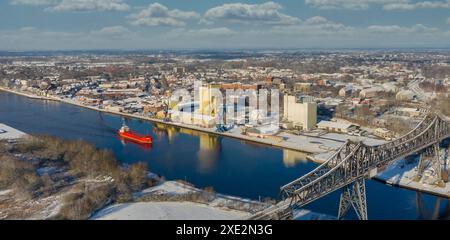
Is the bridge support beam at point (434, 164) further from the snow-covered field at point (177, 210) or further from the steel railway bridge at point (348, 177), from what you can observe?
the snow-covered field at point (177, 210)

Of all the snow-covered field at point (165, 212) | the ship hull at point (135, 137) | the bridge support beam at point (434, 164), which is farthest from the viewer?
the ship hull at point (135, 137)

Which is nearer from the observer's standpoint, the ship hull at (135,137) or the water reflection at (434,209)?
the water reflection at (434,209)

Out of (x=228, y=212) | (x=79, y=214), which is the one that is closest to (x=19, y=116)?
(x=79, y=214)

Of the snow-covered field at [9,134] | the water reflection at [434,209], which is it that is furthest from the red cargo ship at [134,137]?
the water reflection at [434,209]

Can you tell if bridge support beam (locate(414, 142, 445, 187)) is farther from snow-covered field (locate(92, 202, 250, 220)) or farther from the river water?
snow-covered field (locate(92, 202, 250, 220))

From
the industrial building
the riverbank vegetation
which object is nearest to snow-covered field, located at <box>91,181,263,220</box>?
the riverbank vegetation

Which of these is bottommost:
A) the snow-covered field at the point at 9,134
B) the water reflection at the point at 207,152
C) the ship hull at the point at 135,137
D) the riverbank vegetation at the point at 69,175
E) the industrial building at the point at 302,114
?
the water reflection at the point at 207,152
